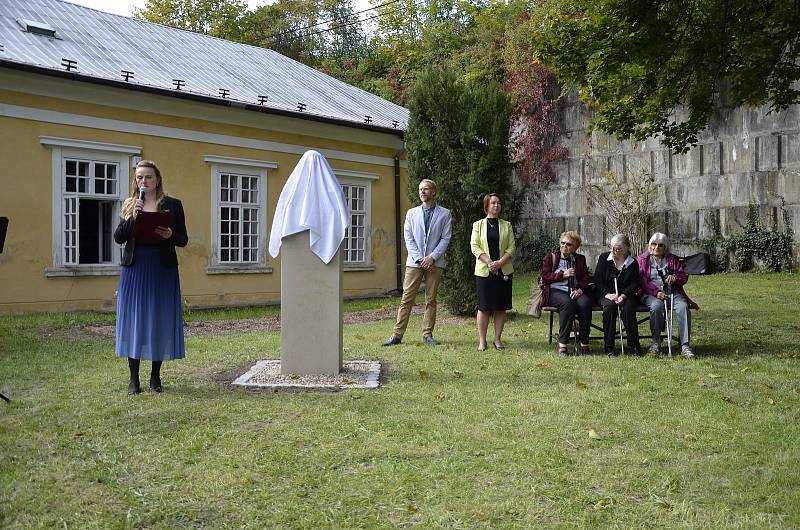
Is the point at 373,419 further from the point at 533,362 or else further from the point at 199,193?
the point at 199,193

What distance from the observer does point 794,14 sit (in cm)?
924

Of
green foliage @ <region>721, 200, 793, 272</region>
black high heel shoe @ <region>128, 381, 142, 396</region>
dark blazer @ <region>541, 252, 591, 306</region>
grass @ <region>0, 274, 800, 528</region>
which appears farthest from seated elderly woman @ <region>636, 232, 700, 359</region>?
green foliage @ <region>721, 200, 793, 272</region>

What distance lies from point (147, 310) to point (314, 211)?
186cm

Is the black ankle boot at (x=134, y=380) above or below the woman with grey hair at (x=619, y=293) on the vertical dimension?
below

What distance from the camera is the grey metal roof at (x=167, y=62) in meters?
14.3

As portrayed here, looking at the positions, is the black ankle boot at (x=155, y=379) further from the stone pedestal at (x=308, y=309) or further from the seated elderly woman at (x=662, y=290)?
the seated elderly woman at (x=662, y=290)

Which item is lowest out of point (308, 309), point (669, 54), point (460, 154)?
point (308, 309)

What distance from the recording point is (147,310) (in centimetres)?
687

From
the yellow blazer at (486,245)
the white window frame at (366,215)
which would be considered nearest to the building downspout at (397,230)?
the white window frame at (366,215)

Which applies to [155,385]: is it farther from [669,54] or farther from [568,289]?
[669,54]

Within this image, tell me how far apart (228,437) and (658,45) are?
6745 millimetres

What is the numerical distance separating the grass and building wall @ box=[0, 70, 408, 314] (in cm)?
559

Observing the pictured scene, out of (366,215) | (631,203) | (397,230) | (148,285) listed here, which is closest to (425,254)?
(148,285)

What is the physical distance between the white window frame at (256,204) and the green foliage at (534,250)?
27.3ft
